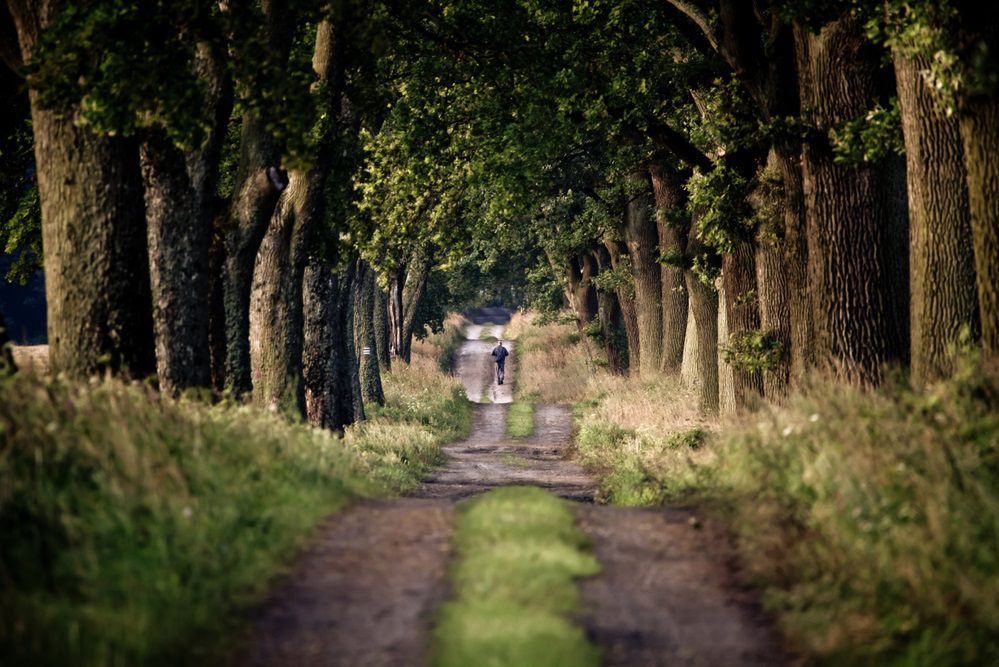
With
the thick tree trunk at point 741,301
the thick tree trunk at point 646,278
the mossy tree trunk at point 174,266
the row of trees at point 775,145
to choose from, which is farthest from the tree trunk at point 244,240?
the thick tree trunk at point 646,278

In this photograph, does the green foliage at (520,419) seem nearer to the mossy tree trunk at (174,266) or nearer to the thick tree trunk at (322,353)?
the thick tree trunk at (322,353)

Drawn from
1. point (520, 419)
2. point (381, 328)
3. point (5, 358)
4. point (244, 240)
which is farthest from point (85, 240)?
point (381, 328)

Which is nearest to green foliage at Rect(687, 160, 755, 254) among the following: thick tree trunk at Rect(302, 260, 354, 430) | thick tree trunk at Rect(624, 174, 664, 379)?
thick tree trunk at Rect(302, 260, 354, 430)

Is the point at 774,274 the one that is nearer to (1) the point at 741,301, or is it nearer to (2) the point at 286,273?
(1) the point at 741,301

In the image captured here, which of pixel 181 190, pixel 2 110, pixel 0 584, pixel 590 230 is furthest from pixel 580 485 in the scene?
pixel 590 230

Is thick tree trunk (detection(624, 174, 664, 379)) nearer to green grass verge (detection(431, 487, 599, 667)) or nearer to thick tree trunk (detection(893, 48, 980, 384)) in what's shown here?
thick tree trunk (detection(893, 48, 980, 384))

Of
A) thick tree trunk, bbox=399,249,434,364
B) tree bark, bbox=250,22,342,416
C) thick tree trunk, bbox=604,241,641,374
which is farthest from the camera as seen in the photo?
thick tree trunk, bbox=399,249,434,364

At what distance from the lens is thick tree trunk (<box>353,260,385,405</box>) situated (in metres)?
30.6

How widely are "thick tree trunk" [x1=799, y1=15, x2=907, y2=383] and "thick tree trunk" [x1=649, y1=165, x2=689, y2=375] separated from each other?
11.9 meters

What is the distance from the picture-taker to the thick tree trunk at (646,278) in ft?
100

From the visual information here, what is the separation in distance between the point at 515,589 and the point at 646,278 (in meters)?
23.9

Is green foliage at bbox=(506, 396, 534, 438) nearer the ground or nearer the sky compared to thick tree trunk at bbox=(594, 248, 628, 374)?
nearer the ground

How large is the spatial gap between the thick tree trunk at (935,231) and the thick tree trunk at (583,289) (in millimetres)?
28114

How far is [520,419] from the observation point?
1271 inches
